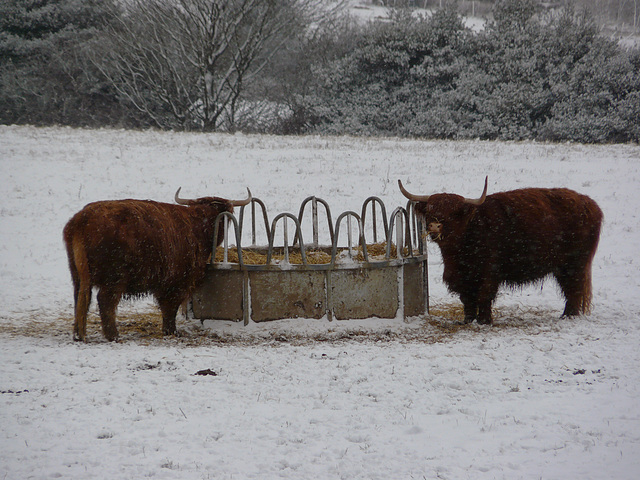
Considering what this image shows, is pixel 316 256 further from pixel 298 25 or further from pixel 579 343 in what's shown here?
pixel 298 25

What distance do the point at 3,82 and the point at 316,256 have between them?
18876 mm

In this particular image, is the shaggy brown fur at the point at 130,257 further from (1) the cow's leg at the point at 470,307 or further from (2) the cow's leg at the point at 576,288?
(2) the cow's leg at the point at 576,288

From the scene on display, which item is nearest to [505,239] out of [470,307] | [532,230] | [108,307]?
[532,230]

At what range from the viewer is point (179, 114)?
80.5 ft

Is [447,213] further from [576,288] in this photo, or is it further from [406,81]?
[406,81]

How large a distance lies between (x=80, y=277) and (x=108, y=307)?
1.19ft

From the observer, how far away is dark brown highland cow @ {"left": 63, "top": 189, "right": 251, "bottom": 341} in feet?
18.5

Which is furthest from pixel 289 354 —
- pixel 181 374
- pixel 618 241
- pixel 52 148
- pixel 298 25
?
pixel 298 25

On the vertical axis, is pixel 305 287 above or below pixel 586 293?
above

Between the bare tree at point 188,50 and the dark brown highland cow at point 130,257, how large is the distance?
59.9 feet

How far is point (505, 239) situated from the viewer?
262 inches

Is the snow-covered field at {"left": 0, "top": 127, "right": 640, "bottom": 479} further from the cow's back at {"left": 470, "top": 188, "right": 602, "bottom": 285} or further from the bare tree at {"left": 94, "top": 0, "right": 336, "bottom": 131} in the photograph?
the bare tree at {"left": 94, "top": 0, "right": 336, "bottom": 131}

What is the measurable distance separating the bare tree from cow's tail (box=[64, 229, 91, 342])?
18548mm

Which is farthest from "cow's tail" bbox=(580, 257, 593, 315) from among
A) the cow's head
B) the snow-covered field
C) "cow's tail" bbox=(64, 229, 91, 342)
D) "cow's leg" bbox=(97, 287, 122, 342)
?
"cow's tail" bbox=(64, 229, 91, 342)
